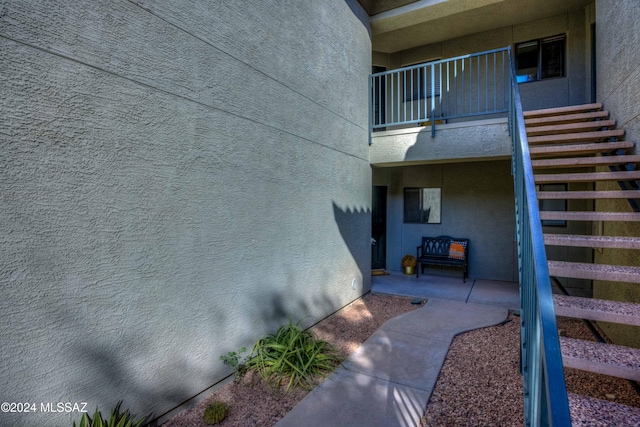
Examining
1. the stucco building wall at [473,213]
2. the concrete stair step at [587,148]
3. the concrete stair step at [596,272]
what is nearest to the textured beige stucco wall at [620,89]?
the concrete stair step at [587,148]

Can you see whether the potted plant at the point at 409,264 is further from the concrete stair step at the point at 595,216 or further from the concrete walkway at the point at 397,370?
the concrete stair step at the point at 595,216

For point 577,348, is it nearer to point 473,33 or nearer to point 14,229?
point 14,229

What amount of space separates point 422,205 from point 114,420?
288 inches

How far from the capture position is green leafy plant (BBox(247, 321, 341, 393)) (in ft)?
10.3

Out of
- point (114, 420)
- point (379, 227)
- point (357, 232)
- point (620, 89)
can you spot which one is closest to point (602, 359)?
point (114, 420)

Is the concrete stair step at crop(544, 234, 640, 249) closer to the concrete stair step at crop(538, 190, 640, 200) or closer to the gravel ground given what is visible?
the concrete stair step at crop(538, 190, 640, 200)

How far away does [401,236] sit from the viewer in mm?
8266

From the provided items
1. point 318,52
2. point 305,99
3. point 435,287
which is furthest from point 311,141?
point 435,287

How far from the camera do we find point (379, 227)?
329 inches

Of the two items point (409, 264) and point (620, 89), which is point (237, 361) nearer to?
point (620, 89)

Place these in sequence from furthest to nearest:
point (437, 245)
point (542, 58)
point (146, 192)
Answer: point (437, 245) → point (542, 58) → point (146, 192)

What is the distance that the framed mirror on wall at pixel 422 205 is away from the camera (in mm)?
7871

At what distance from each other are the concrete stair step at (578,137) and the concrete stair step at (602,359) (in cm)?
284

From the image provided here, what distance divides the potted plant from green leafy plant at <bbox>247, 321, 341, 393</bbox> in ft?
15.1
